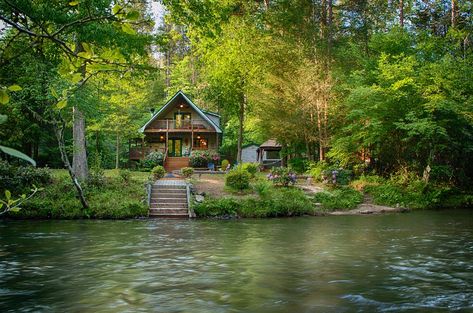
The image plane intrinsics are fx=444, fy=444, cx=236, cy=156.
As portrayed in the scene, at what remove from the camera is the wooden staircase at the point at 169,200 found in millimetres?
19737

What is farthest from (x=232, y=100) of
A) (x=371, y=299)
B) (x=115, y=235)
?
(x=371, y=299)

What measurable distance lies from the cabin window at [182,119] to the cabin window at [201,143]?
2.25m

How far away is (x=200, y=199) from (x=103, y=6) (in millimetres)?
9393

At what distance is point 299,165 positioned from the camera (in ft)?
105

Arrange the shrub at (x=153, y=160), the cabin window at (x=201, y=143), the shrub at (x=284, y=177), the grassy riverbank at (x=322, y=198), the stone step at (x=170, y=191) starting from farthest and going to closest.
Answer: the cabin window at (x=201, y=143) → the shrub at (x=153, y=160) → the shrub at (x=284, y=177) → the stone step at (x=170, y=191) → the grassy riverbank at (x=322, y=198)

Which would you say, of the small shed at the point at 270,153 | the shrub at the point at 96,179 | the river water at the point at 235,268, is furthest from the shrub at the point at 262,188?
the small shed at the point at 270,153

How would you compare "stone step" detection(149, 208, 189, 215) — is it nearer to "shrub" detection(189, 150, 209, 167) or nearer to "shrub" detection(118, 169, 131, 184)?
"shrub" detection(118, 169, 131, 184)

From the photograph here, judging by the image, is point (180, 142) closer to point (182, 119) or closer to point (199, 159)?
point (182, 119)

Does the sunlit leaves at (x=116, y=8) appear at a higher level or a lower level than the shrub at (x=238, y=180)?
higher

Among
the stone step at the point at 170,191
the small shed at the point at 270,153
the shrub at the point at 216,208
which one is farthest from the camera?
the small shed at the point at 270,153

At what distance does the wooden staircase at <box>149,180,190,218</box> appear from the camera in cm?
1974

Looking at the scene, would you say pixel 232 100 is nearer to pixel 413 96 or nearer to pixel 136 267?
pixel 413 96

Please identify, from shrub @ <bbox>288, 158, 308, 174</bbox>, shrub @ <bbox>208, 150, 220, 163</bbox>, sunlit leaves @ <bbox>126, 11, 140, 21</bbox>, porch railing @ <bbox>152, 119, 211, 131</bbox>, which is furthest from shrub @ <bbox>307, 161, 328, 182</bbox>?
sunlit leaves @ <bbox>126, 11, 140, 21</bbox>

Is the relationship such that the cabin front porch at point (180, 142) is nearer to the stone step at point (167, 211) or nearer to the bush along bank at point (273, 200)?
the bush along bank at point (273, 200)
